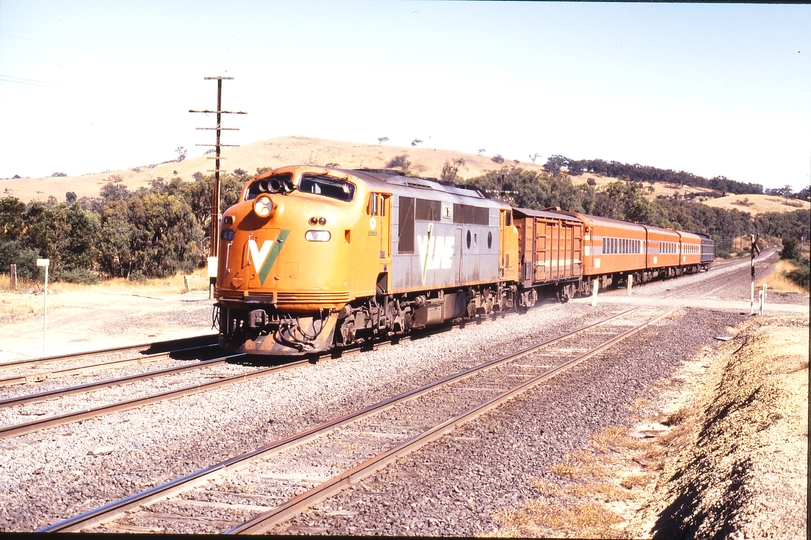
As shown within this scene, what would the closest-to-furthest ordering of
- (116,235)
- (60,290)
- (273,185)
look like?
(273,185), (60,290), (116,235)

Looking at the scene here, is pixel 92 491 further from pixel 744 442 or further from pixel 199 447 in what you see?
pixel 744 442

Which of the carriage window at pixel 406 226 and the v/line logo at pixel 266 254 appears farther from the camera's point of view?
the carriage window at pixel 406 226

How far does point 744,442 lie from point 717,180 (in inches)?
6074

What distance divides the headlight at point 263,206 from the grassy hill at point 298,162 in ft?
364

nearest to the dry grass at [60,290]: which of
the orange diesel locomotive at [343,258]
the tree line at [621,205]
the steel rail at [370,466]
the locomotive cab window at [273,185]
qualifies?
the locomotive cab window at [273,185]

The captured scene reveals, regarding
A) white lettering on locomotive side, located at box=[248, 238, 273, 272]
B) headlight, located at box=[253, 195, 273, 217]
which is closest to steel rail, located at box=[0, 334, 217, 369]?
white lettering on locomotive side, located at box=[248, 238, 273, 272]

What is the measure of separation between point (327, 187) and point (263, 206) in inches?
54.5

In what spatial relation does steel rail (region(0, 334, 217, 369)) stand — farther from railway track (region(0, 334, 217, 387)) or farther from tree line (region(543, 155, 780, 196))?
tree line (region(543, 155, 780, 196))

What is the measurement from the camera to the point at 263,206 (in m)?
14.2

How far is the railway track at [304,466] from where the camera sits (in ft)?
21.0

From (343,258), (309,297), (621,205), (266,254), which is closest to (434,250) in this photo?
(343,258)

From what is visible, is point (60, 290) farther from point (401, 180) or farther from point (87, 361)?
point (401, 180)

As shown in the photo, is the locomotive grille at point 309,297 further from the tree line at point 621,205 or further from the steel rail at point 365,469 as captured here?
the tree line at point 621,205

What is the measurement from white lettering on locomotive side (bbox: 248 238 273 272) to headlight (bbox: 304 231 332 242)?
2.60ft
